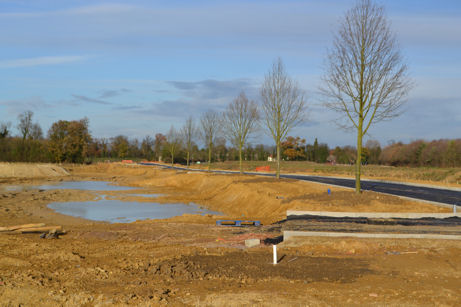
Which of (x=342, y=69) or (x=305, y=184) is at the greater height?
(x=342, y=69)

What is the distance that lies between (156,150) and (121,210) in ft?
312

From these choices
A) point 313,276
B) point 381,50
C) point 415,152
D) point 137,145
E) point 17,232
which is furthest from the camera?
point 137,145

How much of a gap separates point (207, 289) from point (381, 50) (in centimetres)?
1619

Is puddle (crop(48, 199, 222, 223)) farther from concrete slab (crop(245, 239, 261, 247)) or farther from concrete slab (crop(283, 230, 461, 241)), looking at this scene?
concrete slab (crop(283, 230, 461, 241))

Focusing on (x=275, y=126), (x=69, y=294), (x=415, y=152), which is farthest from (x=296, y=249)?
(x=415, y=152)

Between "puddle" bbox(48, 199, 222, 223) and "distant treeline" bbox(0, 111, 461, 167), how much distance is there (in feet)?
99.6

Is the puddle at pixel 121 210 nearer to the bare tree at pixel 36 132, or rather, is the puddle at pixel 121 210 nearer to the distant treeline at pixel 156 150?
the distant treeline at pixel 156 150

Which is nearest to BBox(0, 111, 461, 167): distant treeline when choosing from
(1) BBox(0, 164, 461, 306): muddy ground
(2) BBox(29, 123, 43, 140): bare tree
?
(2) BBox(29, 123, 43, 140): bare tree

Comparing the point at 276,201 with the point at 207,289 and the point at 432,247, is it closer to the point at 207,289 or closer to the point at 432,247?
the point at 432,247

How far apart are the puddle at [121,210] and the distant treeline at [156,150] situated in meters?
30.4

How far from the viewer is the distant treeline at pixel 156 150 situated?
71375 mm

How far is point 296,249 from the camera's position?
511 inches

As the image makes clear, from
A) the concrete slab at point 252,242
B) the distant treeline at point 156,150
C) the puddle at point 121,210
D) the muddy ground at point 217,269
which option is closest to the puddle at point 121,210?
the puddle at point 121,210

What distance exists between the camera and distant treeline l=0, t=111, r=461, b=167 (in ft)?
234
